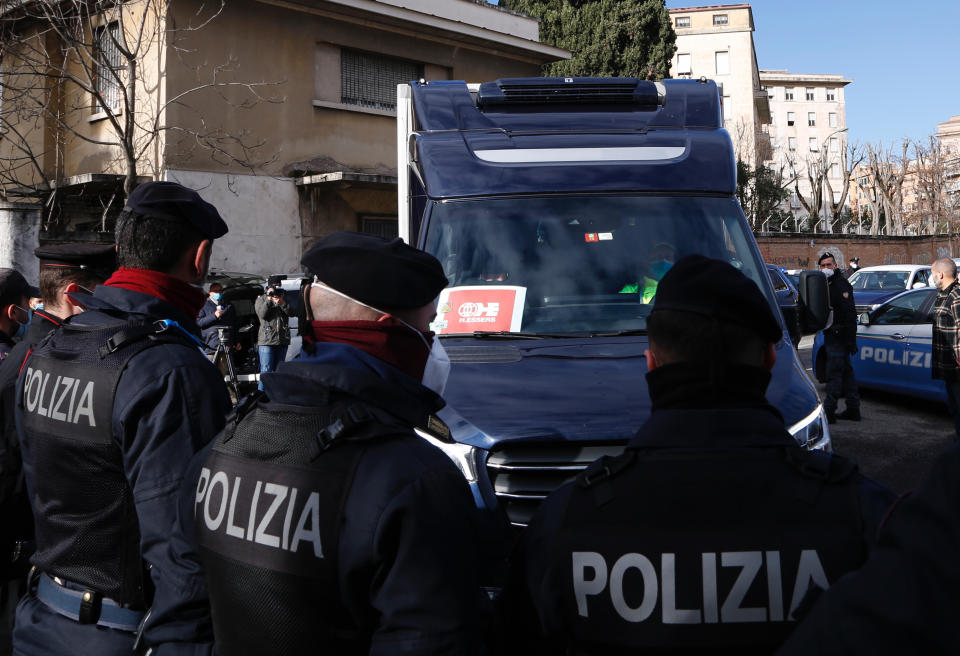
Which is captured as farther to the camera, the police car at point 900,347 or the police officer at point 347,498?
the police car at point 900,347

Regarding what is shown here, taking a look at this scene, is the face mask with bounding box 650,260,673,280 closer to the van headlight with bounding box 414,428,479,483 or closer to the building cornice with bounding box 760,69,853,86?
the van headlight with bounding box 414,428,479,483

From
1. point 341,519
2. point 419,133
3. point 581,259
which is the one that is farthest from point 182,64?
point 341,519

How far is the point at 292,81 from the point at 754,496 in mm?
17266

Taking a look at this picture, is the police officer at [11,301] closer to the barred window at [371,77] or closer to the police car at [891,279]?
the barred window at [371,77]

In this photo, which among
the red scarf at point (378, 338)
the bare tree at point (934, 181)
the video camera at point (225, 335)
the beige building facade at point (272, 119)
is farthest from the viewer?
the bare tree at point (934, 181)

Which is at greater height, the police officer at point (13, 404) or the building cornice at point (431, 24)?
the building cornice at point (431, 24)

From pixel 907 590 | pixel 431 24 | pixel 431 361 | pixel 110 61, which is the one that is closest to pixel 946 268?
pixel 431 361

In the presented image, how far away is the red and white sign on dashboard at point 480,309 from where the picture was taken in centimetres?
414

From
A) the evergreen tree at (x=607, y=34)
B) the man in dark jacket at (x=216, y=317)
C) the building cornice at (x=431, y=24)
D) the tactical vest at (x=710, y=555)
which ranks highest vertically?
the evergreen tree at (x=607, y=34)

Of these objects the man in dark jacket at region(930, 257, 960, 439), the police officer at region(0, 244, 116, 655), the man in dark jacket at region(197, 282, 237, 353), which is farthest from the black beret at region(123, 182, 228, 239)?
the man in dark jacket at region(197, 282, 237, 353)

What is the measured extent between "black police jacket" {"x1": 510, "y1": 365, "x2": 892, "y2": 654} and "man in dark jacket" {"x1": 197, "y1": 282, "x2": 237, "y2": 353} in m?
11.7

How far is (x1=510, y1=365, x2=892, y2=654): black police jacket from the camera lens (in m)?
1.63

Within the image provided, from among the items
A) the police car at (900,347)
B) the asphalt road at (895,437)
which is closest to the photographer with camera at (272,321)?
the asphalt road at (895,437)

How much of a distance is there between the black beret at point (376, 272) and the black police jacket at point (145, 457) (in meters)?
0.54
